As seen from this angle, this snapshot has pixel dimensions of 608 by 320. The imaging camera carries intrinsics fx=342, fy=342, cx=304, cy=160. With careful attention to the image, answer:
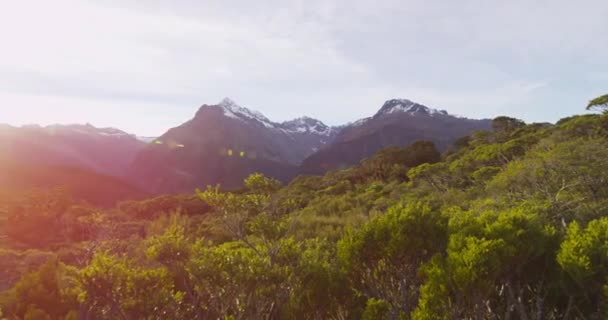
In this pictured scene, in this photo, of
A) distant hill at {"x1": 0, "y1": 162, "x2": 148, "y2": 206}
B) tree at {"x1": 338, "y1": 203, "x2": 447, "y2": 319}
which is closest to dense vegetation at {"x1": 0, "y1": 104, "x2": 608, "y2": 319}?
tree at {"x1": 338, "y1": 203, "x2": 447, "y2": 319}

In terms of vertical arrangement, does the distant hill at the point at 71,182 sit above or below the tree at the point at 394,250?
below

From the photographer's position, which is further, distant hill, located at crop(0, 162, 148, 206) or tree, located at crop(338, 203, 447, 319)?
distant hill, located at crop(0, 162, 148, 206)

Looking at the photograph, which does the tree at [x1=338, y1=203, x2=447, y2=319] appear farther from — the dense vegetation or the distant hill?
the distant hill

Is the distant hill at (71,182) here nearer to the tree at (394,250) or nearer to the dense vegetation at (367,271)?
the dense vegetation at (367,271)

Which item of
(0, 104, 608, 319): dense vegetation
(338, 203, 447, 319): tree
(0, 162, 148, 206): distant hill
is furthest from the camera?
(0, 162, 148, 206): distant hill

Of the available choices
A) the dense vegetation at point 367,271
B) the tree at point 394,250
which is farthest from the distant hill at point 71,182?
the tree at point 394,250

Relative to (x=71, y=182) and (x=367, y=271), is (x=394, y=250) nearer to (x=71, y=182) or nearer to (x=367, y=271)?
(x=367, y=271)

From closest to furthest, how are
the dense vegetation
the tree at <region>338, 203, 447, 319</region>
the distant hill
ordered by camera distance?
the dense vegetation, the tree at <region>338, 203, 447, 319</region>, the distant hill

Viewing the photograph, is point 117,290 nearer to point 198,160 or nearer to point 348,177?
point 348,177

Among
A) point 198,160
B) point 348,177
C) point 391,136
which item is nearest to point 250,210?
point 348,177

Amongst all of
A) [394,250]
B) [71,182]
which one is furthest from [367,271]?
[71,182]

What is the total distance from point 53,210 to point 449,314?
64594 millimetres

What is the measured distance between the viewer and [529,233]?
401 inches

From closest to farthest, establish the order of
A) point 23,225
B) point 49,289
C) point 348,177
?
point 49,289 → point 23,225 → point 348,177
